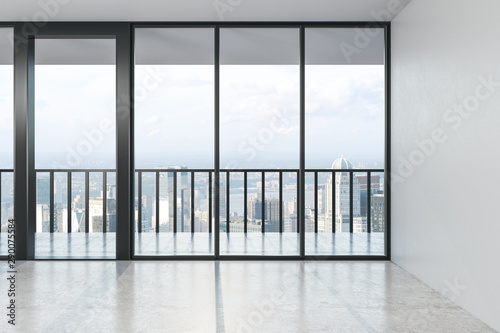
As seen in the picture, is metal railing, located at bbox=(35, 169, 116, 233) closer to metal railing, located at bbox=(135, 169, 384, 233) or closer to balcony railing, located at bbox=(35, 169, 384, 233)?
balcony railing, located at bbox=(35, 169, 384, 233)

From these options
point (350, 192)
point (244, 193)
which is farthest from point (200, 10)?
point (350, 192)

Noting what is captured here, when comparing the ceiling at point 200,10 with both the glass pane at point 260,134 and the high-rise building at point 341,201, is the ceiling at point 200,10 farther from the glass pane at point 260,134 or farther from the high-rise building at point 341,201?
the high-rise building at point 341,201

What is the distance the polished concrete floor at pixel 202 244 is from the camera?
4688mm

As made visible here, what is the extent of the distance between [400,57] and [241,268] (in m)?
2.70

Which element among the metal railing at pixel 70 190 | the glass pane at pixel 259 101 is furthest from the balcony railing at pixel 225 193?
the glass pane at pixel 259 101

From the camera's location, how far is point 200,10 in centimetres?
402

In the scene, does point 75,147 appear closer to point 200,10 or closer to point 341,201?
point 200,10

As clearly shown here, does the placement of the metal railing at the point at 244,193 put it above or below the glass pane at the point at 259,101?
below

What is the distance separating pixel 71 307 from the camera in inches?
115

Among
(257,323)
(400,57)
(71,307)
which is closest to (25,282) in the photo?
(71,307)

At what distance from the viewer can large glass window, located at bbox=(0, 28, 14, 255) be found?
4.72m

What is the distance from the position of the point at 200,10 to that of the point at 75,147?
9.04 feet

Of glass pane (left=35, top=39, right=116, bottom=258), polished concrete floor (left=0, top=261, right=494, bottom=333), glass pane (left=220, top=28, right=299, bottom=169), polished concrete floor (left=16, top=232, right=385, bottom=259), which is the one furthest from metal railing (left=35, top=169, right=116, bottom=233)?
glass pane (left=220, top=28, right=299, bottom=169)

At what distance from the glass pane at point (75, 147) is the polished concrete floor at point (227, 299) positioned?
1.04 m
